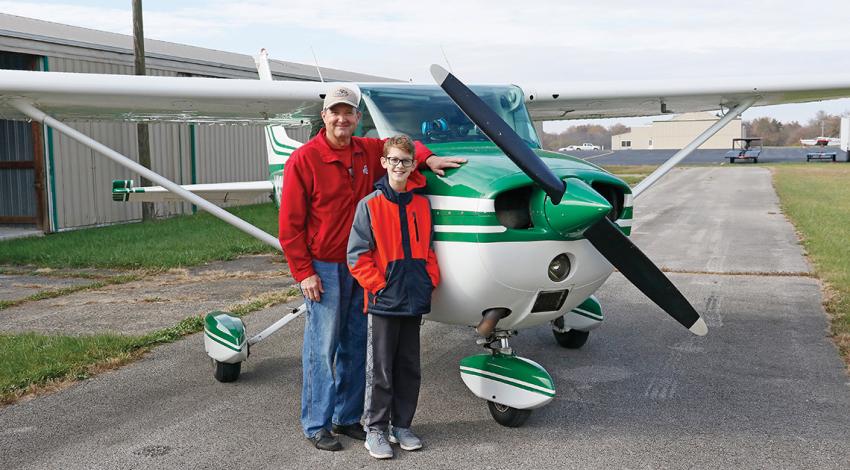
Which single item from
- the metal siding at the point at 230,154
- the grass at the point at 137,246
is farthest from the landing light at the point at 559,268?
the metal siding at the point at 230,154

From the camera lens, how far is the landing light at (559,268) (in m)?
3.67

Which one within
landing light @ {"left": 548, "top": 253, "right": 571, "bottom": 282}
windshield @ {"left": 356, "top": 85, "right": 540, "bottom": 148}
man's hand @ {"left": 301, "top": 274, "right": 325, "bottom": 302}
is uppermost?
windshield @ {"left": 356, "top": 85, "right": 540, "bottom": 148}

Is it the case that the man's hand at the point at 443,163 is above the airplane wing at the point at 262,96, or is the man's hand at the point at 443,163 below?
below

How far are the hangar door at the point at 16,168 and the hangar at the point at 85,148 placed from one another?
20 mm

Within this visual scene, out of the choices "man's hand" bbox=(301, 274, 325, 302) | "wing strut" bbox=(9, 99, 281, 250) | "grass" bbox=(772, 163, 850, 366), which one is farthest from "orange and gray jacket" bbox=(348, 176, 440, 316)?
"grass" bbox=(772, 163, 850, 366)

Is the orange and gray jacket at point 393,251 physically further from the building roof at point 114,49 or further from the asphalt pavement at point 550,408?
the building roof at point 114,49

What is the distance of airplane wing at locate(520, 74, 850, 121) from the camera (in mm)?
5879

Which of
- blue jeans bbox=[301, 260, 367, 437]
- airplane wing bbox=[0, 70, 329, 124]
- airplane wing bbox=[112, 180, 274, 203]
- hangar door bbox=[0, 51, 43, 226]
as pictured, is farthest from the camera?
hangar door bbox=[0, 51, 43, 226]

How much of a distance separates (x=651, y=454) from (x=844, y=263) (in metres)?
6.61

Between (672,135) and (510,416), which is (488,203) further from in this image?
(672,135)

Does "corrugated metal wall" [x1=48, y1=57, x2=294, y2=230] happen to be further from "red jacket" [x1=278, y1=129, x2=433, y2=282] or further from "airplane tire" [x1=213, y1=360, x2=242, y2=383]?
"red jacket" [x1=278, y1=129, x2=433, y2=282]

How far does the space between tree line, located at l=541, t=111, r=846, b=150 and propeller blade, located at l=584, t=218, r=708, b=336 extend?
3952 inches

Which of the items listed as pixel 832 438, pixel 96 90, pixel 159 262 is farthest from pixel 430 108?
pixel 159 262

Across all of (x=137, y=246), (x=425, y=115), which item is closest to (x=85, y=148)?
(x=137, y=246)
